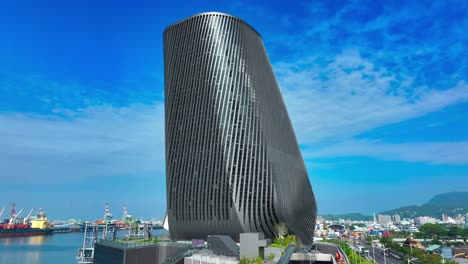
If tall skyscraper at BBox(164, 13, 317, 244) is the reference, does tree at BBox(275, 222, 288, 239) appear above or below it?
below

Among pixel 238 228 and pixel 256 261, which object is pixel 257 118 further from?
pixel 256 261

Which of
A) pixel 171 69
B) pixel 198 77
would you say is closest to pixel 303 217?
pixel 198 77

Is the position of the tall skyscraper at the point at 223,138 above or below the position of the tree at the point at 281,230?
above

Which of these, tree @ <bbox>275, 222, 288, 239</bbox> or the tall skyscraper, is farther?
tree @ <bbox>275, 222, 288, 239</bbox>

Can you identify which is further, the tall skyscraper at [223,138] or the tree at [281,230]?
the tree at [281,230]
